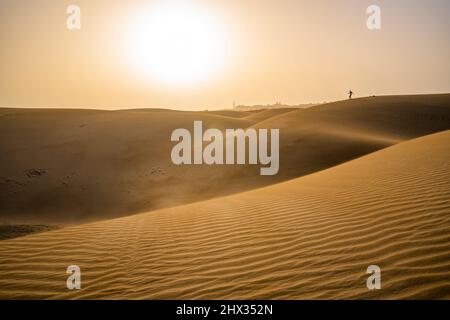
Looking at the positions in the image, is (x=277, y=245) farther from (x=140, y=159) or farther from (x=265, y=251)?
(x=140, y=159)

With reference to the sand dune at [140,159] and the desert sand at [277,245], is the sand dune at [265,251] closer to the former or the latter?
the desert sand at [277,245]

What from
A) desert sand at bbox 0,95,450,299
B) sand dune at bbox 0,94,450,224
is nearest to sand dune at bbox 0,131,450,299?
desert sand at bbox 0,95,450,299

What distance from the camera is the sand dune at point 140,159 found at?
15016 mm

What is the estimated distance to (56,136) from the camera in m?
28.9

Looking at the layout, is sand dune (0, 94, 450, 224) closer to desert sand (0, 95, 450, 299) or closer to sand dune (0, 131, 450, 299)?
desert sand (0, 95, 450, 299)

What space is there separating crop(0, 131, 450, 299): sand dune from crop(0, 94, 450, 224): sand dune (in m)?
7.94

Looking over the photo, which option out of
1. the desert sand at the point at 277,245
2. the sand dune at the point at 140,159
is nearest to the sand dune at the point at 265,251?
the desert sand at the point at 277,245

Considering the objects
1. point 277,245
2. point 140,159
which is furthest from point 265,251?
point 140,159

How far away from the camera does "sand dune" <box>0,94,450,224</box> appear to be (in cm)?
1502

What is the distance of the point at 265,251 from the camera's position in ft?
14.1

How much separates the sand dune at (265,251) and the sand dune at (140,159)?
7944mm
